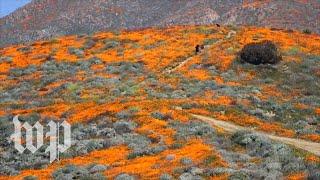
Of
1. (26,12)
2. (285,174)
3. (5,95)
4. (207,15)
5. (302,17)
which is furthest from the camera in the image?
(26,12)

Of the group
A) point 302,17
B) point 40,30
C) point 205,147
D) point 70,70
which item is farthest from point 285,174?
point 40,30

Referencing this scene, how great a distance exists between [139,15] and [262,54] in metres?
95.2

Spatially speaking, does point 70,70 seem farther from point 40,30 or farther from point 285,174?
point 40,30

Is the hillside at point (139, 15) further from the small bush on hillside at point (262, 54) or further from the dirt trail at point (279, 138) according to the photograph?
the dirt trail at point (279, 138)

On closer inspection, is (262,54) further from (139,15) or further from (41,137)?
(139,15)

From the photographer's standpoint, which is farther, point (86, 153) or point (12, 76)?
point (12, 76)

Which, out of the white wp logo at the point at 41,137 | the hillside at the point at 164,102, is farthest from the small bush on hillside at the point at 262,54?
the white wp logo at the point at 41,137

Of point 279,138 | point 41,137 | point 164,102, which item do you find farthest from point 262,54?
point 41,137

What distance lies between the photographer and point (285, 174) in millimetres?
19562

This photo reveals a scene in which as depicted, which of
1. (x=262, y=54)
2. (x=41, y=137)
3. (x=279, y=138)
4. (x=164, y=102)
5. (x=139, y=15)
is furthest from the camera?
(x=139, y=15)

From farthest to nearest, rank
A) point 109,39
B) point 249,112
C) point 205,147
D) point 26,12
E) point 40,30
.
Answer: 1. point 26,12
2. point 40,30
3. point 109,39
4. point 249,112
5. point 205,147

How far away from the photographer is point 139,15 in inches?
5497

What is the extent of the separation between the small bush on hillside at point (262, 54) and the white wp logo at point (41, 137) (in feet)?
67.2

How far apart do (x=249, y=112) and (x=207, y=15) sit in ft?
304
